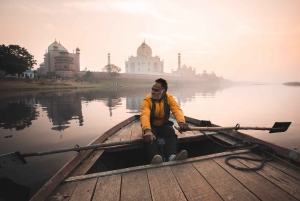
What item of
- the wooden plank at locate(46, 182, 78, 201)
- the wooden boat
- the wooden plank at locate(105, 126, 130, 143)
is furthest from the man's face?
the wooden plank at locate(46, 182, 78, 201)

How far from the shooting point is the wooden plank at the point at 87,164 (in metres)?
2.13

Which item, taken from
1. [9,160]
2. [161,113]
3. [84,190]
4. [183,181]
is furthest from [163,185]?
[9,160]

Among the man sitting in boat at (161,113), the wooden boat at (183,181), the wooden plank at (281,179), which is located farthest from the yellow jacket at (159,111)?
the wooden plank at (281,179)

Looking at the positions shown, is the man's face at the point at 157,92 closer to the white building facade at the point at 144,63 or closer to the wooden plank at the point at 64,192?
the wooden plank at the point at 64,192

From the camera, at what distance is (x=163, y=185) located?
1787mm

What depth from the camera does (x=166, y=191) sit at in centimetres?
170

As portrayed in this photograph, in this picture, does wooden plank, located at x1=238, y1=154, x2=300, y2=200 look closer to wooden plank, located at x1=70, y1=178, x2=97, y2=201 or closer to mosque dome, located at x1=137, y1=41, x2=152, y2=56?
wooden plank, located at x1=70, y1=178, x2=97, y2=201

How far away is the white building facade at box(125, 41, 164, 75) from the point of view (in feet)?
247

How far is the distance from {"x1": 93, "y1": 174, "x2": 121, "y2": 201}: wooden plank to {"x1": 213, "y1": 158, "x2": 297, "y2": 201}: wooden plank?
133 centimetres

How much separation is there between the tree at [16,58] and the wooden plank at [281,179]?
40.3 meters

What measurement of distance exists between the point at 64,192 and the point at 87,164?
59 centimetres

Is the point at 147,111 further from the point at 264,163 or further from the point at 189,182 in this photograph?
the point at 264,163

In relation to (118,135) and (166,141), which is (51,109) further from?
(166,141)

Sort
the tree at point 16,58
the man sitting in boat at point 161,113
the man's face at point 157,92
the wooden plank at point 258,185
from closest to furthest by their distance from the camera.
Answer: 1. the wooden plank at point 258,185
2. the man sitting in boat at point 161,113
3. the man's face at point 157,92
4. the tree at point 16,58
